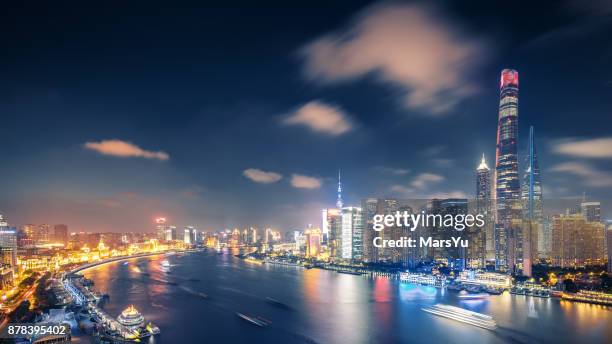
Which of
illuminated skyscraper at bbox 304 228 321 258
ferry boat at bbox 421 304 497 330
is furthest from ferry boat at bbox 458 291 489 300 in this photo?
illuminated skyscraper at bbox 304 228 321 258

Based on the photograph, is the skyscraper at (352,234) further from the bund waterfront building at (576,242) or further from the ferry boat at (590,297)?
the ferry boat at (590,297)

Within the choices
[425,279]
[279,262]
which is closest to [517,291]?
[425,279]

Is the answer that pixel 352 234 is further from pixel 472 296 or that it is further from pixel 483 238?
pixel 472 296

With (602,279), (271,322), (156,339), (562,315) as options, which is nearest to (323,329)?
(271,322)

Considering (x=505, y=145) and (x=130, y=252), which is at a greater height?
(x=505, y=145)

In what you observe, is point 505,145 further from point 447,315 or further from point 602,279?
point 447,315

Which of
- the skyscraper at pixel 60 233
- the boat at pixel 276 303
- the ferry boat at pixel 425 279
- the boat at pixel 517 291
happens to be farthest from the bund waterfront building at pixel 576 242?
the skyscraper at pixel 60 233

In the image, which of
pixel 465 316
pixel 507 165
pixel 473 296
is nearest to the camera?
pixel 465 316
